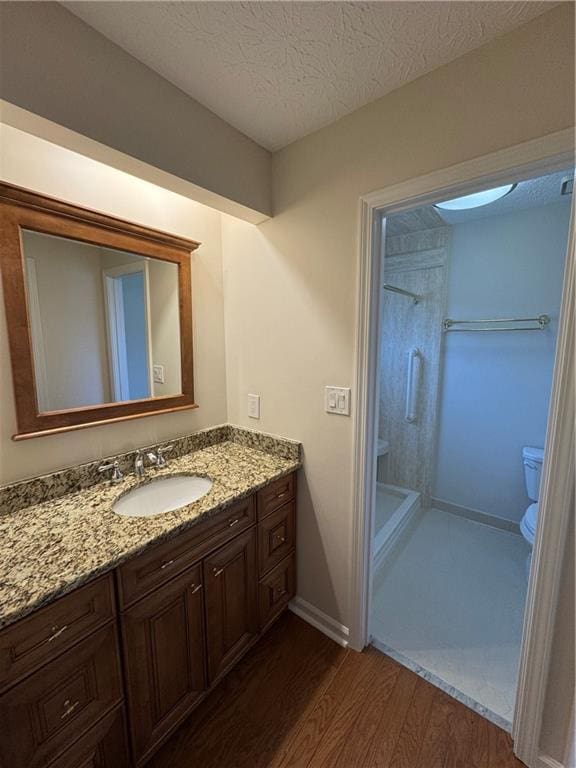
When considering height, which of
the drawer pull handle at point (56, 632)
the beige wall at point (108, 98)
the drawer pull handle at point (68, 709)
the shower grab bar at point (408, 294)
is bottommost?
the drawer pull handle at point (68, 709)

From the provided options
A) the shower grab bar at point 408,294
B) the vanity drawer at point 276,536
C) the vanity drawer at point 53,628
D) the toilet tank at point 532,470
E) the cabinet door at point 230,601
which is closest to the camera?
the vanity drawer at point 53,628

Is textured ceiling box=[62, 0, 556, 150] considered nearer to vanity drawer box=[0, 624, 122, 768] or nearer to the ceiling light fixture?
the ceiling light fixture

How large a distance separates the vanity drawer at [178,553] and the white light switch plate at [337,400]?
549 millimetres

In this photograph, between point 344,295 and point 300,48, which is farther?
point 344,295

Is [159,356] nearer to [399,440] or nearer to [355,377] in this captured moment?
[355,377]

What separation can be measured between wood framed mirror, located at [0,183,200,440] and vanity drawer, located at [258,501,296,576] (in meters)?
0.75

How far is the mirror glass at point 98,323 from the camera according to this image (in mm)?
1229

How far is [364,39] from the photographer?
989 mm

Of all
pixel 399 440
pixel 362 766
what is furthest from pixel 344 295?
pixel 399 440

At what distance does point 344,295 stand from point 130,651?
1.50 metres

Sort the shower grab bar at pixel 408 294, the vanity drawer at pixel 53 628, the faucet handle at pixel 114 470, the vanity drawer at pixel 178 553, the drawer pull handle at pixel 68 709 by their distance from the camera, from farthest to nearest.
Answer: the shower grab bar at pixel 408 294
the faucet handle at pixel 114 470
the vanity drawer at pixel 178 553
the drawer pull handle at pixel 68 709
the vanity drawer at pixel 53 628

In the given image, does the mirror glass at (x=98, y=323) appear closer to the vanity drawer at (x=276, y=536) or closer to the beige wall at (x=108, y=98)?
the beige wall at (x=108, y=98)

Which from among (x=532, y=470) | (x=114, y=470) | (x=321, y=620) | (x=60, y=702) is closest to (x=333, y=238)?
(x=114, y=470)

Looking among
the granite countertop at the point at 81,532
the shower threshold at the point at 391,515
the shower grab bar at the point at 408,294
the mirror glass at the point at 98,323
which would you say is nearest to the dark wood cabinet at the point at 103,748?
the granite countertop at the point at 81,532
